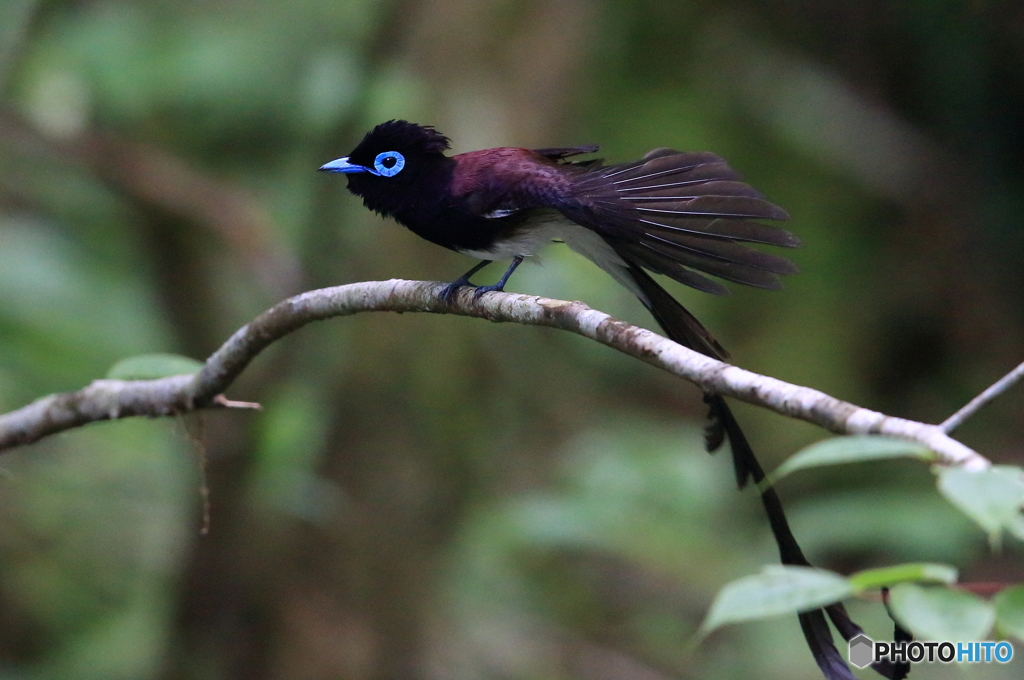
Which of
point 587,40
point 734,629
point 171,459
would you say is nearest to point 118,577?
point 171,459

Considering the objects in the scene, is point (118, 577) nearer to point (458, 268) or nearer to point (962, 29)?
point (458, 268)

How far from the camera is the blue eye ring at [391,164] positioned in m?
2.42

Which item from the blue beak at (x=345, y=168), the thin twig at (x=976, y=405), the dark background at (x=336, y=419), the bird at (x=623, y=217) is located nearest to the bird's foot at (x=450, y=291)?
the bird at (x=623, y=217)

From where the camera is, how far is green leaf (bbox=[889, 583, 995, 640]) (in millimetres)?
903

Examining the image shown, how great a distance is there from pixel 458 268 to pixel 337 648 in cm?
158

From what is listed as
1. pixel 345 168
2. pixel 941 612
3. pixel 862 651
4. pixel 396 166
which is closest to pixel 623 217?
pixel 396 166

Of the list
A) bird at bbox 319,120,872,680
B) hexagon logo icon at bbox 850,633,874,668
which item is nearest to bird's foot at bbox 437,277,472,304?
bird at bbox 319,120,872,680

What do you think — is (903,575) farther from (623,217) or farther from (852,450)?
(623,217)

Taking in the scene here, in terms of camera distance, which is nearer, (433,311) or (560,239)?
(433,311)

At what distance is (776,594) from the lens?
979 mm

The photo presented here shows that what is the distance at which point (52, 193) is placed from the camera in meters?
4.50

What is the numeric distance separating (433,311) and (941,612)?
130cm

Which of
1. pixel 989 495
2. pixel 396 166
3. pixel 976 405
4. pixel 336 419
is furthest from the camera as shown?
pixel 336 419

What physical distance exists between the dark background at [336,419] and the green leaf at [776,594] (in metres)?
1.81
